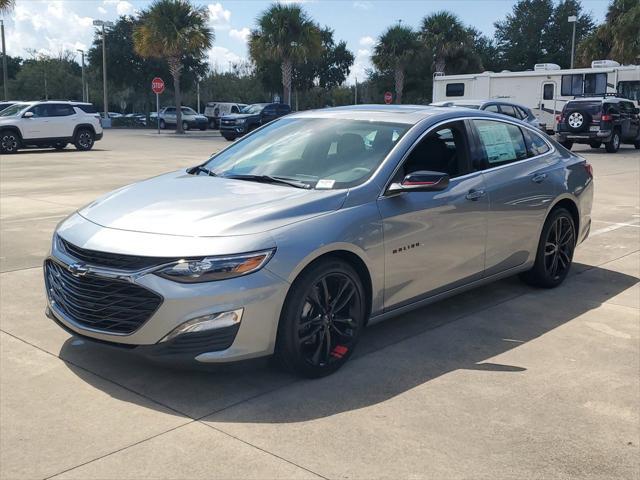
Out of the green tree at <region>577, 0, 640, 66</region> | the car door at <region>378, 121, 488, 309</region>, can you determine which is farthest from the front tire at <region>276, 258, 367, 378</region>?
the green tree at <region>577, 0, 640, 66</region>

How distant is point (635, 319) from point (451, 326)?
4.93ft

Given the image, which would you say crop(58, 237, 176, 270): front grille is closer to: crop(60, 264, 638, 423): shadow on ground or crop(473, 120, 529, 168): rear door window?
crop(60, 264, 638, 423): shadow on ground

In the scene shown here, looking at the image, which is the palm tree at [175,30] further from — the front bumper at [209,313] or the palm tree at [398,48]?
the front bumper at [209,313]

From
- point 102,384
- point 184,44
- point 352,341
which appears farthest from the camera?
point 184,44

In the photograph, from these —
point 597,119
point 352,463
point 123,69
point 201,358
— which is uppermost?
point 123,69

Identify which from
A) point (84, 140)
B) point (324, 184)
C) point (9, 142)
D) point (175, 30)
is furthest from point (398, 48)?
point (324, 184)

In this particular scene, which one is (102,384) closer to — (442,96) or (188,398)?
(188,398)

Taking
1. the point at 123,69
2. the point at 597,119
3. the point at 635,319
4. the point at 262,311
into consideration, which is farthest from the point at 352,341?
the point at 123,69

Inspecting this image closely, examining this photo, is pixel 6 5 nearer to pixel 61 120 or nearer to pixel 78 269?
pixel 61 120

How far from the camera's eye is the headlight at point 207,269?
3.72m

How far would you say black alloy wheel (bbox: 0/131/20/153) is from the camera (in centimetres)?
2217

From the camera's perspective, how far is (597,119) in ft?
79.3

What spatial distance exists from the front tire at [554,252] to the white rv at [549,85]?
24.6 m

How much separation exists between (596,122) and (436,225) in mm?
21361
